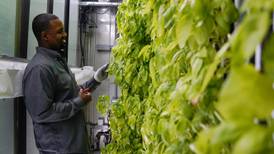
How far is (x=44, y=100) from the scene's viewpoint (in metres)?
1.95

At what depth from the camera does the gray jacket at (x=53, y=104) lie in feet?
6.47

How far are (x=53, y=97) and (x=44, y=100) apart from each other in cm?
9

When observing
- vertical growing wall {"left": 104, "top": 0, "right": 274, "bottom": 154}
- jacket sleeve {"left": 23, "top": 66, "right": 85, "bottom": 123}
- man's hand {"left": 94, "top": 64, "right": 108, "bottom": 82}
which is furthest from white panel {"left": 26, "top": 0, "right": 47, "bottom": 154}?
vertical growing wall {"left": 104, "top": 0, "right": 274, "bottom": 154}

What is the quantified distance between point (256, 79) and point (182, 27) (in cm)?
28

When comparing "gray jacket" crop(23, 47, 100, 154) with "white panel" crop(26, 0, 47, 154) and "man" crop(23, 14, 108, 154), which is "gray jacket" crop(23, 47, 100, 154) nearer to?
"man" crop(23, 14, 108, 154)

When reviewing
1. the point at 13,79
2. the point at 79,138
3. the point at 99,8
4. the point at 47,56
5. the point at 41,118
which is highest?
the point at 99,8

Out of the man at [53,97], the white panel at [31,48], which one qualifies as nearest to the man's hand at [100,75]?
the man at [53,97]

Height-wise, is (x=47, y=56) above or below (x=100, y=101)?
above

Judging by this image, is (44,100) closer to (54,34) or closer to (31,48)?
(54,34)

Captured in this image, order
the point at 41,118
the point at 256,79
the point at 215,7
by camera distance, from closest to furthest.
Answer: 1. the point at 256,79
2. the point at 215,7
3. the point at 41,118

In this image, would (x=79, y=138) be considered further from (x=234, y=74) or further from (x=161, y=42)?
(x=234, y=74)

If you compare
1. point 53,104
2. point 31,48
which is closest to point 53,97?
point 53,104

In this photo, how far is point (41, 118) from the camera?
79.5 inches

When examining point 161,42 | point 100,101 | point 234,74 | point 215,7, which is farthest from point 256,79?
point 100,101
